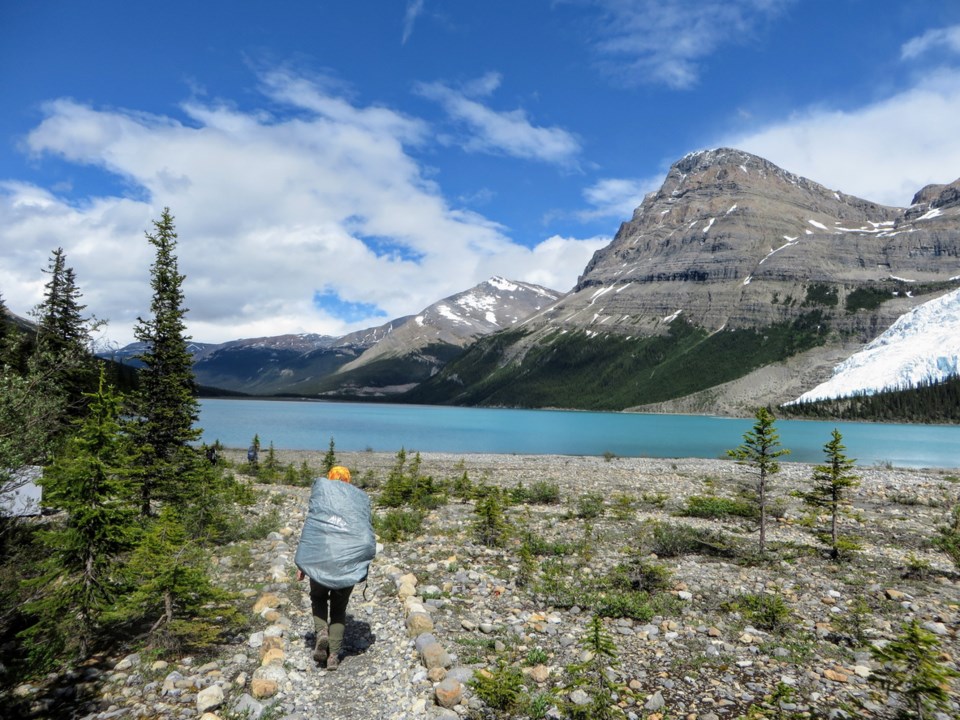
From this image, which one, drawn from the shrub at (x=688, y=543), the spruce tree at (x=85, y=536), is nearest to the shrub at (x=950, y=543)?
the shrub at (x=688, y=543)

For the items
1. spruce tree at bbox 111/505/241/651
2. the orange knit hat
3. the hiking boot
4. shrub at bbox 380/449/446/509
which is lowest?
shrub at bbox 380/449/446/509

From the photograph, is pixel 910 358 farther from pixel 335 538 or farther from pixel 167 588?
pixel 167 588

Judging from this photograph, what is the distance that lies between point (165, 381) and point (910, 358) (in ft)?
733

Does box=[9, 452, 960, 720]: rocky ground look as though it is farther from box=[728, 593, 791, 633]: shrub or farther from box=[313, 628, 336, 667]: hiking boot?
box=[313, 628, 336, 667]: hiking boot

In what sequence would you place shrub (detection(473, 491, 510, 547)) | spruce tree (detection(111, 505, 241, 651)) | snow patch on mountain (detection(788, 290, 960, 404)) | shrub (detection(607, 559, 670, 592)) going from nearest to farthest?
spruce tree (detection(111, 505, 241, 651)) → shrub (detection(607, 559, 670, 592)) → shrub (detection(473, 491, 510, 547)) → snow patch on mountain (detection(788, 290, 960, 404))

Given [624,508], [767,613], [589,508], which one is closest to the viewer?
[767,613]

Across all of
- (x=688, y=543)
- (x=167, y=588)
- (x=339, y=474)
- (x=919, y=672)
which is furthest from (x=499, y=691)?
(x=688, y=543)

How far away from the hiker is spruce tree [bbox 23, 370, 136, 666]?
280cm

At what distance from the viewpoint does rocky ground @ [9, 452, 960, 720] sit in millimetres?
7359

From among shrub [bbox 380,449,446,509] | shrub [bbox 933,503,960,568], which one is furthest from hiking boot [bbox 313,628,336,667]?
shrub [bbox 933,503,960,568]

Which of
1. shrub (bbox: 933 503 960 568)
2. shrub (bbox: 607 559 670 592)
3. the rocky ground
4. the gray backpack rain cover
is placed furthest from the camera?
shrub (bbox: 933 503 960 568)

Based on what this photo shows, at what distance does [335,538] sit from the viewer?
835cm

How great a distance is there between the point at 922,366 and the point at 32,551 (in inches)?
8794

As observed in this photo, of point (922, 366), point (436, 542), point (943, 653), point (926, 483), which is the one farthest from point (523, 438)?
point (922, 366)
